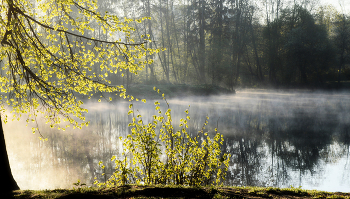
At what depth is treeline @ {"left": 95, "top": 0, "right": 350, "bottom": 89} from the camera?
43875mm

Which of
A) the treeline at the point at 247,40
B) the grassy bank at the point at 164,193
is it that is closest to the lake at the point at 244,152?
the grassy bank at the point at 164,193

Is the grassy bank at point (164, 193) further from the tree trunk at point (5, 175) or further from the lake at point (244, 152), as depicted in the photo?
the lake at point (244, 152)

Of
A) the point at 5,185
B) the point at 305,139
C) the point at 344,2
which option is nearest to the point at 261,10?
the point at 344,2

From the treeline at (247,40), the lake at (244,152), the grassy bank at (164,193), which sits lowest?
the lake at (244,152)

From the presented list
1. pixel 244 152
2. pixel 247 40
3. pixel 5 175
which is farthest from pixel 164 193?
pixel 247 40

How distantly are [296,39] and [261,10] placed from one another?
936 cm

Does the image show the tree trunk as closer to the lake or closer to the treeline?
the lake

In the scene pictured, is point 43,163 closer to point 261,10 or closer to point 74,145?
point 74,145

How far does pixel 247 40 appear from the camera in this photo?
49906 mm

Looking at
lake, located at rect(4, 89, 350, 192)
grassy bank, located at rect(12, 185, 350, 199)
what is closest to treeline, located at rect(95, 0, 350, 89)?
lake, located at rect(4, 89, 350, 192)

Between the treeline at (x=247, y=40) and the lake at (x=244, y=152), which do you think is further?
the treeline at (x=247, y=40)

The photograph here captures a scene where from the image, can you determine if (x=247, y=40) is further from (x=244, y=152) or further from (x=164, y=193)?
(x=164, y=193)

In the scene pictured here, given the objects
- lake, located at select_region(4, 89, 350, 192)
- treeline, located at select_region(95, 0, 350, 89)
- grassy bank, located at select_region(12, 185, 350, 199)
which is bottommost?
lake, located at select_region(4, 89, 350, 192)

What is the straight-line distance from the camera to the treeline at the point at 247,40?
43875 mm
